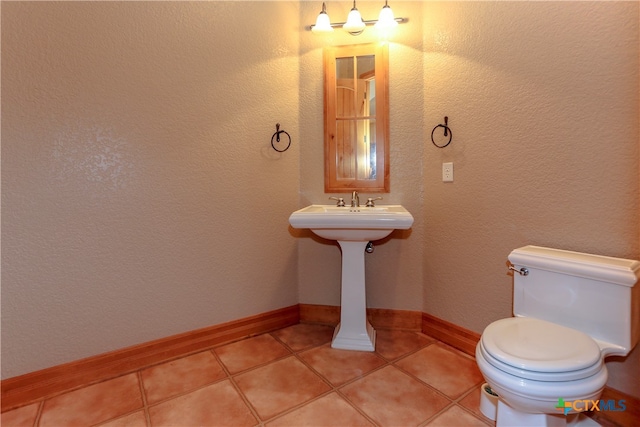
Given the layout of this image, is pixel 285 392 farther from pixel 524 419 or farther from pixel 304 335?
pixel 524 419

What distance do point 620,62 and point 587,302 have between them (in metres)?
0.95

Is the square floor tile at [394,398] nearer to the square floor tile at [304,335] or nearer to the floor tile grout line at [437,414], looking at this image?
the floor tile grout line at [437,414]

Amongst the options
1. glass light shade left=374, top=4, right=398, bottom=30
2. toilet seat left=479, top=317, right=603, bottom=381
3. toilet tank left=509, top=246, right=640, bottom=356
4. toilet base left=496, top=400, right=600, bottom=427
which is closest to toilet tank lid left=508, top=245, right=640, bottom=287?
toilet tank left=509, top=246, right=640, bottom=356

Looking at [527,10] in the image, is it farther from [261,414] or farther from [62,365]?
[62,365]

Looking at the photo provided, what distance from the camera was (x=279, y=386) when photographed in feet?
4.99

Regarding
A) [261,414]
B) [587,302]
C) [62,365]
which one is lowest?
[261,414]

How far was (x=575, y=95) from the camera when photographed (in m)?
1.34

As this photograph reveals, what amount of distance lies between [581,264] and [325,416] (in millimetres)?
1183

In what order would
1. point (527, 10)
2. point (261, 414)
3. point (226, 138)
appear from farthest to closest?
point (226, 138), point (527, 10), point (261, 414)

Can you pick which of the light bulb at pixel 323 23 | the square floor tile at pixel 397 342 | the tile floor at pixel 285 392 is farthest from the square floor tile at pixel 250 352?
the light bulb at pixel 323 23

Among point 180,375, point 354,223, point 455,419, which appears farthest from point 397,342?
point 180,375

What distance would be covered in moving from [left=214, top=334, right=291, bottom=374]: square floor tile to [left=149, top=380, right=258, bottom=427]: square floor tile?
0.20 meters

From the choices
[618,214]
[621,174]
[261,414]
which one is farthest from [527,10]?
[261,414]

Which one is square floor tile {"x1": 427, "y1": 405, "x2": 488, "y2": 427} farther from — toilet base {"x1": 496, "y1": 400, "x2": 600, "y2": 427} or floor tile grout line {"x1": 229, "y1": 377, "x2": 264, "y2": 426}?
floor tile grout line {"x1": 229, "y1": 377, "x2": 264, "y2": 426}
